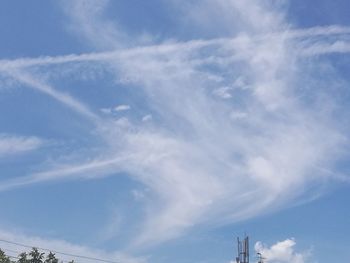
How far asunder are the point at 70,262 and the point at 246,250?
99.2 ft

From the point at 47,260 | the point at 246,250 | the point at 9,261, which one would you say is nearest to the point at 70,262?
the point at 47,260

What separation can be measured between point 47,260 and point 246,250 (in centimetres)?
3393

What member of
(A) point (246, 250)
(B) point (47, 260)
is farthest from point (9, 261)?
(A) point (246, 250)

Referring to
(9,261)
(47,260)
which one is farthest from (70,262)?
(9,261)

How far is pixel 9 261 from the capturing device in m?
78.8

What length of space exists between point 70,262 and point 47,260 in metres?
3.92

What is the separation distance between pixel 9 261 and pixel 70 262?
38.1 feet

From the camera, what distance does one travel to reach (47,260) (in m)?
87.6

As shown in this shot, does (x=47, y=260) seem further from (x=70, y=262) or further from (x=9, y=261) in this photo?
(x=9, y=261)

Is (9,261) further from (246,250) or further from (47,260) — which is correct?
(246,250)

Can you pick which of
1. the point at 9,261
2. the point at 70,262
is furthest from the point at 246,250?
the point at 9,261

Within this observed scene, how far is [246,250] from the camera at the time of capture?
77.2m

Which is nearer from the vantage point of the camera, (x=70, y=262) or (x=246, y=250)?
(x=246, y=250)

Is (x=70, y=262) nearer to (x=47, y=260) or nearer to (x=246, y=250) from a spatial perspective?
(x=47, y=260)
